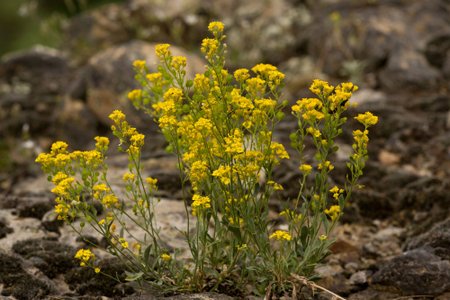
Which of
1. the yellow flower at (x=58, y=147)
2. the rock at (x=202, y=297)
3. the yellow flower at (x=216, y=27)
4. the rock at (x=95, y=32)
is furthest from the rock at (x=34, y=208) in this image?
the rock at (x=95, y=32)

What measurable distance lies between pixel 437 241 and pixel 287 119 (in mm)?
3892

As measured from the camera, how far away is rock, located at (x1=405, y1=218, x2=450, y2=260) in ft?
15.9

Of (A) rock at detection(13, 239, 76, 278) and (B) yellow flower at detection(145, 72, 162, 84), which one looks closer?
(B) yellow flower at detection(145, 72, 162, 84)

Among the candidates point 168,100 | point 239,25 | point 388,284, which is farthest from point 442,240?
point 239,25

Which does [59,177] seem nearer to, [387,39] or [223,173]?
[223,173]

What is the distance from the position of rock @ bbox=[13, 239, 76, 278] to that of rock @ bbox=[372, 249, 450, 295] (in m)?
2.31

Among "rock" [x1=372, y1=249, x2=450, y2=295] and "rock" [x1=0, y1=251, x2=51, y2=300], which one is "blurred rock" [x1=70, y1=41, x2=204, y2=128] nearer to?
"rock" [x1=0, y1=251, x2=51, y2=300]

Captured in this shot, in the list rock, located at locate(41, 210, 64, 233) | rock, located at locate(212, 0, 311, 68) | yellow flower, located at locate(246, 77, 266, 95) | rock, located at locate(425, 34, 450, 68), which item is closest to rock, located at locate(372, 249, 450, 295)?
yellow flower, located at locate(246, 77, 266, 95)

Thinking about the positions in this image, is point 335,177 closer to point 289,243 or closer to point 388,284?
point 388,284

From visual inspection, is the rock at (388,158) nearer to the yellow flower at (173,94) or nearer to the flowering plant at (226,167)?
the flowering plant at (226,167)

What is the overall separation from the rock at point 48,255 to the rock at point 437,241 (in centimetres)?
269

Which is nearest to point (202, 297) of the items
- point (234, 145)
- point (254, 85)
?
point (234, 145)

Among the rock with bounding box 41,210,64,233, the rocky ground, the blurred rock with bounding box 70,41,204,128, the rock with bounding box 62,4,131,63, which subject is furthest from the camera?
the rock with bounding box 62,4,131,63

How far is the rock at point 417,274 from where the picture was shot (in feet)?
15.0
